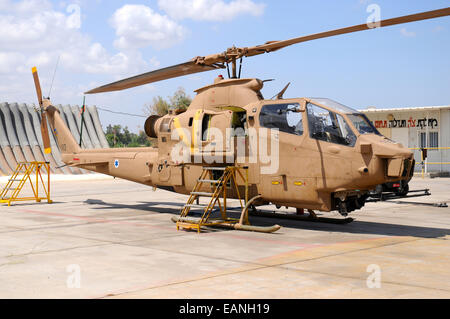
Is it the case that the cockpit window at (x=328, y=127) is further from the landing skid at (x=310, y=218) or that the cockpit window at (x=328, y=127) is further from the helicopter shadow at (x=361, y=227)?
the landing skid at (x=310, y=218)

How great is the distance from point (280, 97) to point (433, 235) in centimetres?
435

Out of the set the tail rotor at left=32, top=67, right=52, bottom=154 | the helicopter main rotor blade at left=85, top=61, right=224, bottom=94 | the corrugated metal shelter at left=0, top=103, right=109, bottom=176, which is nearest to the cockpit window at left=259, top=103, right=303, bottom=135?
the helicopter main rotor blade at left=85, top=61, right=224, bottom=94

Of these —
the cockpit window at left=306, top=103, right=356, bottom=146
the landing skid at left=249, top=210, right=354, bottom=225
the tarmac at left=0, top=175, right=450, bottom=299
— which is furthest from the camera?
the landing skid at left=249, top=210, right=354, bottom=225

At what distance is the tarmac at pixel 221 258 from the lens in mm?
5824

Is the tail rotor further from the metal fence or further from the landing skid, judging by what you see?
the metal fence

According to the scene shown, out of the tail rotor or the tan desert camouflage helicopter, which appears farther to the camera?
the tail rotor

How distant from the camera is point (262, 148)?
10.7m

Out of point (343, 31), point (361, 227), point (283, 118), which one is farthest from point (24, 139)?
point (343, 31)

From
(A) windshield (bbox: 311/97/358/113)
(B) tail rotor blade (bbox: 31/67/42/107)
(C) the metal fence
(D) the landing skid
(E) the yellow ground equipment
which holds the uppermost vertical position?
(B) tail rotor blade (bbox: 31/67/42/107)

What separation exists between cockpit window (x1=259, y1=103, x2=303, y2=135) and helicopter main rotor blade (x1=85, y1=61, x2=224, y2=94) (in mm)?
2056

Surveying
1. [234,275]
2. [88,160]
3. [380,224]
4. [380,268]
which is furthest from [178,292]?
[88,160]

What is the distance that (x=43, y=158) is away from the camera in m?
39.3

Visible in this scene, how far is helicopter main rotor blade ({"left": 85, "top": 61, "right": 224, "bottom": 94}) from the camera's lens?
11844 mm

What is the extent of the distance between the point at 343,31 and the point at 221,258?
4.73m
